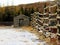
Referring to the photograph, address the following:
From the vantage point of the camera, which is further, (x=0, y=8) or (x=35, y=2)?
(x=35, y=2)

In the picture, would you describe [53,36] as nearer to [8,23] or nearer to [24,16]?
[24,16]

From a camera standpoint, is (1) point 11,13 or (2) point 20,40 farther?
(1) point 11,13

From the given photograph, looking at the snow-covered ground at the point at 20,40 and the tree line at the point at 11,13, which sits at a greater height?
the snow-covered ground at the point at 20,40

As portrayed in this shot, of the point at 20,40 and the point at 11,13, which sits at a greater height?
the point at 20,40

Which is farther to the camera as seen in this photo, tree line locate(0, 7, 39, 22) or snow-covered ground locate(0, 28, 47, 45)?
tree line locate(0, 7, 39, 22)

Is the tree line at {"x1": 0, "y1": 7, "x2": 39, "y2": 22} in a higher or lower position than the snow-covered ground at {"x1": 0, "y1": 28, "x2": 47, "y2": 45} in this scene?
lower

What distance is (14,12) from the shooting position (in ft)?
85.1

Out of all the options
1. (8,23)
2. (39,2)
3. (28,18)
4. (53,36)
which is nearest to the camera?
(53,36)

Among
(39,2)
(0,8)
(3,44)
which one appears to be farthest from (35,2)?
(3,44)

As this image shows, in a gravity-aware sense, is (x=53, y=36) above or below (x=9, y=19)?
above

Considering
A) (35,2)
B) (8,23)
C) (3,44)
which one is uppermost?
(3,44)

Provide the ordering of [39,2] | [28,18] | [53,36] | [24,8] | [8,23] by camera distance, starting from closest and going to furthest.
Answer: [53,36], [28,18], [8,23], [24,8], [39,2]

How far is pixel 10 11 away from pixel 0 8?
194 centimetres

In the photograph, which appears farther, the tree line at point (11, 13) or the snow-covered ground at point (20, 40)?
the tree line at point (11, 13)
